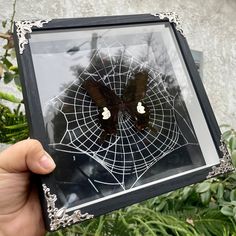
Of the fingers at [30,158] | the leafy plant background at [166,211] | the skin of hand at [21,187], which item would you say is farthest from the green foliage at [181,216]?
the fingers at [30,158]

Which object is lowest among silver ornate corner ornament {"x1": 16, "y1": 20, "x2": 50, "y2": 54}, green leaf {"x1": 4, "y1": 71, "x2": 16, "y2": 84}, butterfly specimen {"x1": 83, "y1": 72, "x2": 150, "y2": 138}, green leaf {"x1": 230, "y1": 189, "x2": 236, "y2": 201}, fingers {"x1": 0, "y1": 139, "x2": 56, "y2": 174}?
green leaf {"x1": 230, "y1": 189, "x2": 236, "y2": 201}

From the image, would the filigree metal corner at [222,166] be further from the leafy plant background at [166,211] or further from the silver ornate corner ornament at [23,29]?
the silver ornate corner ornament at [23,29]

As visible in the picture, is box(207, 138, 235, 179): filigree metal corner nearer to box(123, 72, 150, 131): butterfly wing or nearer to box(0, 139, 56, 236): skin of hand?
box(123, 72, 150, 131): butterfly wing

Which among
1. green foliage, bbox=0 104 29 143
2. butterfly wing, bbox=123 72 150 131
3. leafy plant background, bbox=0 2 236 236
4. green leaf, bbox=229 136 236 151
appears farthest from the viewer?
green leaf, bbox=229 136 236 151

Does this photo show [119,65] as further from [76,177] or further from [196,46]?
[196,46]

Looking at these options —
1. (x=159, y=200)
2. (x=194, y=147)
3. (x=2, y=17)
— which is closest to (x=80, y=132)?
(x=194, y=147)

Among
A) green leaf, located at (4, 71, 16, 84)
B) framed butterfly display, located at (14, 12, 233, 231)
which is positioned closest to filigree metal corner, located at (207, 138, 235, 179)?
framed butterfly display, located at (14, 12, 233, 231)

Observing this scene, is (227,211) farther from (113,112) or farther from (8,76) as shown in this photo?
(8,76)
